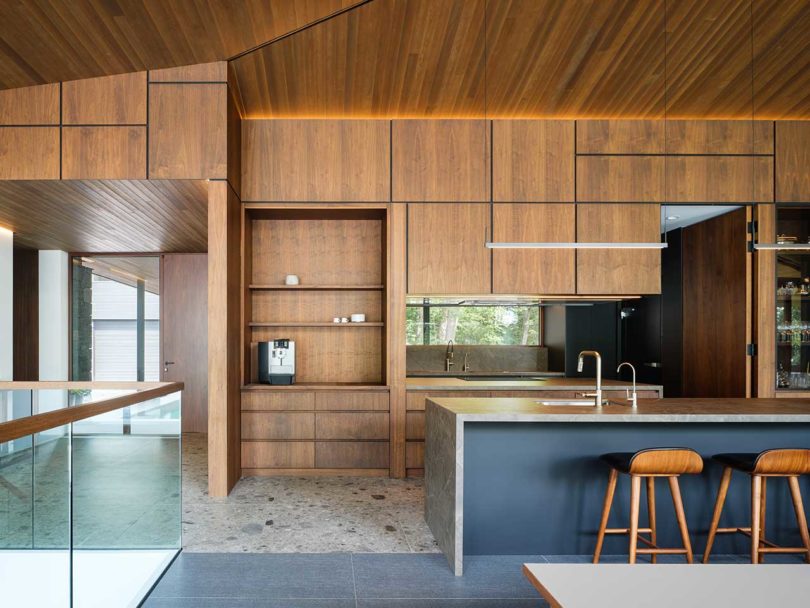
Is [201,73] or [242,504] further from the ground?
[201,73]

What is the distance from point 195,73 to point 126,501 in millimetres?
3053

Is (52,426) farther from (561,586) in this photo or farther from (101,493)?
(561,586)

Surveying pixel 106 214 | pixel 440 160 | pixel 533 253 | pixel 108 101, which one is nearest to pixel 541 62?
pixel 440 160

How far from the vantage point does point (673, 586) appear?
1.17m

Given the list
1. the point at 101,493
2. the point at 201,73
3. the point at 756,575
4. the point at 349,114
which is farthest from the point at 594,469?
the point at 201,73

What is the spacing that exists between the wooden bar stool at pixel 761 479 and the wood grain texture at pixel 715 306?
7.12 ft

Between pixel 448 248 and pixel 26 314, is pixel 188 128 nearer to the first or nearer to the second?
pixel 448 248

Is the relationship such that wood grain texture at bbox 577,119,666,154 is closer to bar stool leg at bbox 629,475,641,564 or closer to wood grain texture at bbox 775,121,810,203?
wood grain texture at bbox 775,121,810,203

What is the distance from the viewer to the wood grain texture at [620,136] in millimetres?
4777

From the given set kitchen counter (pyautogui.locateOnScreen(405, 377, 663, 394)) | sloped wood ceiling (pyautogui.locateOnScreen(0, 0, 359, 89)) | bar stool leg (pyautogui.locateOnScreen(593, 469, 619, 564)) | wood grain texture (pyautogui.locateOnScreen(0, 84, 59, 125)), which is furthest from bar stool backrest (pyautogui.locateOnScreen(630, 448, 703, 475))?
wood grain texture (pyautogui.locateOnScreen(0, 84, 59, 125))

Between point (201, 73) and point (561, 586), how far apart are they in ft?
13.8

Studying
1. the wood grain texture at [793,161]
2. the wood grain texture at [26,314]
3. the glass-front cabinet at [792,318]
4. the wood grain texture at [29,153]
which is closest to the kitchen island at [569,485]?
the glass-front cabinet at [792,318]

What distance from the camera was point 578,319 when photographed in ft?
18.5

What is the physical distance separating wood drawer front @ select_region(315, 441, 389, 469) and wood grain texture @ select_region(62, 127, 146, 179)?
2.65 metres
